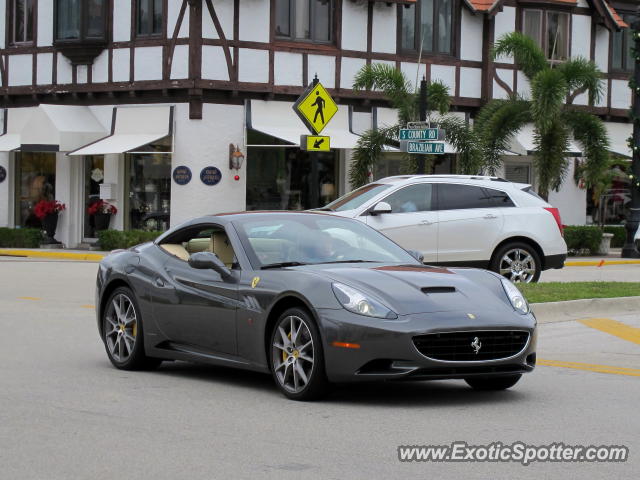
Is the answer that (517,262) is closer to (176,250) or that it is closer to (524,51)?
(176,250)

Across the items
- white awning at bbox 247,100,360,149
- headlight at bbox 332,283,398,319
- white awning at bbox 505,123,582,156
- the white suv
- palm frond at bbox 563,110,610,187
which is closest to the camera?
headlight at bbox 332,283,398,319

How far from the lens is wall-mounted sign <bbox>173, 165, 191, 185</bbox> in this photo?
30.7m

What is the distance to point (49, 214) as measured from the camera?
32.5 m

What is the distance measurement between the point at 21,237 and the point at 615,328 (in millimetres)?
21870

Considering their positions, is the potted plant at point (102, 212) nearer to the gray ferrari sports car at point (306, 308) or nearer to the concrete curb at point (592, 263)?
the concrete curb at point (592, 263)

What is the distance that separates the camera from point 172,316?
9.98 metres

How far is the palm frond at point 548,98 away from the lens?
29328 millimetres

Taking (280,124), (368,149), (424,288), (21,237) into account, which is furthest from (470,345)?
(21,237)

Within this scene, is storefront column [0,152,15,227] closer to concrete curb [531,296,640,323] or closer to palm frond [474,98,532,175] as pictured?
palm frond [474,98,532,175]

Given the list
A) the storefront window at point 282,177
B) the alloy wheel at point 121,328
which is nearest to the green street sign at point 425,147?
the storefront window at point 282,177

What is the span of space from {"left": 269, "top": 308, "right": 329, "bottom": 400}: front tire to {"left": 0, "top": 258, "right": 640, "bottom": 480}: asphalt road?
132 mm

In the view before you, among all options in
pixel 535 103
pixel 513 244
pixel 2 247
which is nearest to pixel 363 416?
pixel 513 244

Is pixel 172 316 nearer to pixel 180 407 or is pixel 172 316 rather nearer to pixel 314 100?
pixel 180 407

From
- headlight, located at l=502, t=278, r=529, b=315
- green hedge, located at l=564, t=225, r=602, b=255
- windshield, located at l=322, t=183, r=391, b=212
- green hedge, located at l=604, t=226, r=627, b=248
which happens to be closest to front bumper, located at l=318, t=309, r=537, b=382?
headlight, located at l=502, t=278, r=529, b=315
